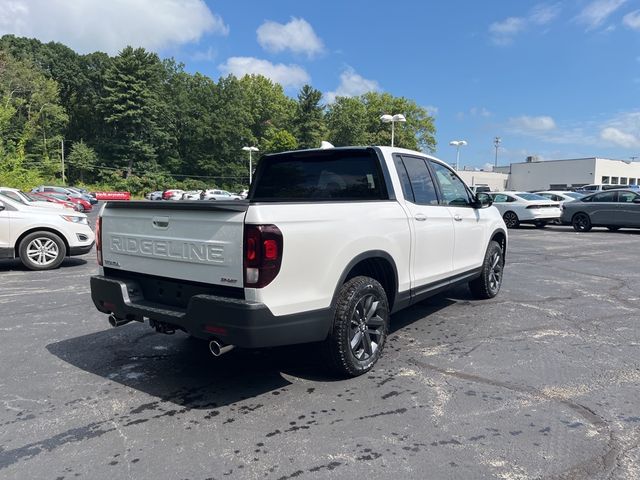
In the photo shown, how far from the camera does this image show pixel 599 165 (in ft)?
198

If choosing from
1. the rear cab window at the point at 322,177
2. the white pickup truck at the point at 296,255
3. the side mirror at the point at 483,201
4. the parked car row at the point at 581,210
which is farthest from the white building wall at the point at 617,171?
the rear cab window at the point at 322,177

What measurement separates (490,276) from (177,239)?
459cm

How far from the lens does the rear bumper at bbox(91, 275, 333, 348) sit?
3123 mm

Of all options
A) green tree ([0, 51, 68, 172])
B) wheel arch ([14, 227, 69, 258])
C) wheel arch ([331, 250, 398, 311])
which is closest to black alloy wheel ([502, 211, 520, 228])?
wheel arch ([14, 227, 69, 258])

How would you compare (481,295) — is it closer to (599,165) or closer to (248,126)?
(599,165)

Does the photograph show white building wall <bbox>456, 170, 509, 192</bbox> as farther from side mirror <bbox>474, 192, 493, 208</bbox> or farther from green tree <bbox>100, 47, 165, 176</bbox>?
side mirror <bbox>474, 192, 493, 208</bbox>

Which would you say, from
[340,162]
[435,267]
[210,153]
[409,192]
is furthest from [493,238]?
[210,153]

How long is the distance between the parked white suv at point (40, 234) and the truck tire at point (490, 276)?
291 inches

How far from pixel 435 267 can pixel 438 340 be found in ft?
2.49

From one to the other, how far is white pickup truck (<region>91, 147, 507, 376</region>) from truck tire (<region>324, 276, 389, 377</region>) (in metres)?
0.01

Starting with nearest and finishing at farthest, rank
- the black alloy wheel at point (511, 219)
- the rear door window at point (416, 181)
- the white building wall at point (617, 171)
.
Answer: the rear door window at point (416, 181) < the black alloy wheel at point (511, 219) < the white building wall at point (617, 171)

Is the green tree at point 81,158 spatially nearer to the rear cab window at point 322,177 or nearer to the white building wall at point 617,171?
the white building wall at point 617,171

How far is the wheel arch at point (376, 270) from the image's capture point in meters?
3.71

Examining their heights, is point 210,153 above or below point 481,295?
above
